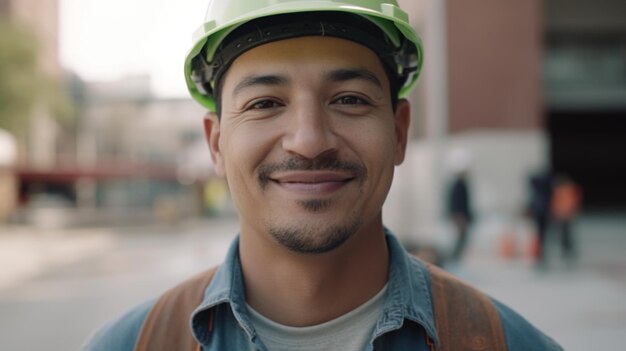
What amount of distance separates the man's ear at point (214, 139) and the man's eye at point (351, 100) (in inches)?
16.4

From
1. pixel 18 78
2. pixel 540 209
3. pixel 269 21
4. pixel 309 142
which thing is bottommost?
pixel 540 209

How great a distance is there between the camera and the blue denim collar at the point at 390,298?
1.50m

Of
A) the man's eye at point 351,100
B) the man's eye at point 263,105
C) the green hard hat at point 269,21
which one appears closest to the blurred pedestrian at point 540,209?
the green hard hat at point 269,21

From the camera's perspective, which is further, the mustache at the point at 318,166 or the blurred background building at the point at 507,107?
the blurred background building at the point at 507,107

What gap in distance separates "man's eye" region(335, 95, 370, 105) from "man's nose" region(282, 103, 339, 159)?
64 mm

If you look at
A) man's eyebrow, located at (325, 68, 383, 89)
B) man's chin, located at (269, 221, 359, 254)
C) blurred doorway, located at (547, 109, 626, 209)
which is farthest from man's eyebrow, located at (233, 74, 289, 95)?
blurred doorway, located at (547, 109, 626, 209)

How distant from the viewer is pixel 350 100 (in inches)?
59.6

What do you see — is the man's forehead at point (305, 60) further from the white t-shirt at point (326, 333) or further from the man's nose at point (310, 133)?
the white t-shirt at point (326, 333)

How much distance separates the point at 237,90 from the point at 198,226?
848 inches

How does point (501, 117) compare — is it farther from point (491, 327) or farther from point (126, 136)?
point (126, 136)

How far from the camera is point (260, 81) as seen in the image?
150cm

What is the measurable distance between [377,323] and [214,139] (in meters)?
0.75

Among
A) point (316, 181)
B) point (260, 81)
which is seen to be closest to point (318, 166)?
point (316, 181)

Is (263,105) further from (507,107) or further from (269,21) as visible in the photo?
(507,107)
